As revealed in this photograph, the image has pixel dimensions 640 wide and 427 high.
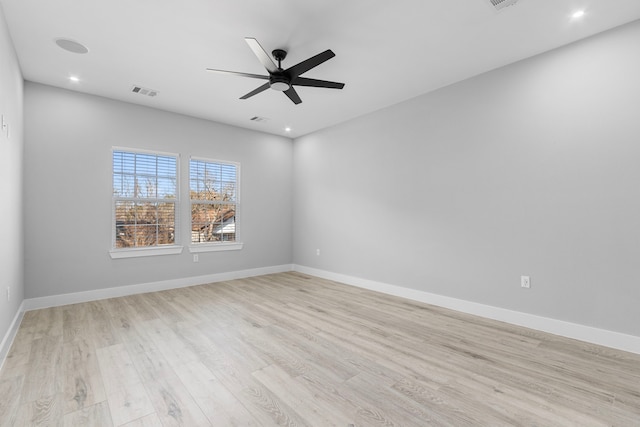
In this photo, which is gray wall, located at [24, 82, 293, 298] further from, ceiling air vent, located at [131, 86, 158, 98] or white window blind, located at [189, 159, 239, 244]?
ceiling air vent, located at [131, 86, 158, 98]

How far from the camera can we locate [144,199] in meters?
4.68

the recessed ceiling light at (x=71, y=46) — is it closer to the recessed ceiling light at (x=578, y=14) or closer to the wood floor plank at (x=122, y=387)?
the wood floor plank at (x=122, y=387)

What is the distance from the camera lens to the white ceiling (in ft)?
8.20

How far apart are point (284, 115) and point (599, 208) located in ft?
14.0

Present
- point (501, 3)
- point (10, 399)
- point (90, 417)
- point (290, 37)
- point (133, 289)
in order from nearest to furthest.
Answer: point (90, 417)
point (10, 399)
point (501, 3)
point (290, 37)
point (133, 289)

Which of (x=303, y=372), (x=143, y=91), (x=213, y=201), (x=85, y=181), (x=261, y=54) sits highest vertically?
(x=143, y=91)

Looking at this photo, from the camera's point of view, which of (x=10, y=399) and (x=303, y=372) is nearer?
(x=10, y=399)

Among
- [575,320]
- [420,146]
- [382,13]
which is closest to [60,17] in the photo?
[382,13]

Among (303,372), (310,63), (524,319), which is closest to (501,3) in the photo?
(310,63)

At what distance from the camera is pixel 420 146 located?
423 centimetres

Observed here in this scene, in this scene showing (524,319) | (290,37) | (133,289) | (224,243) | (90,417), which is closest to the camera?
(90,417)

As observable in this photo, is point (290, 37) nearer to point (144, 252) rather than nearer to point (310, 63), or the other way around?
point (310, 63)

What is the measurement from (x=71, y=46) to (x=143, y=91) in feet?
3.53

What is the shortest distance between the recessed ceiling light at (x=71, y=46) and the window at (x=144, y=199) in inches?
64.0
